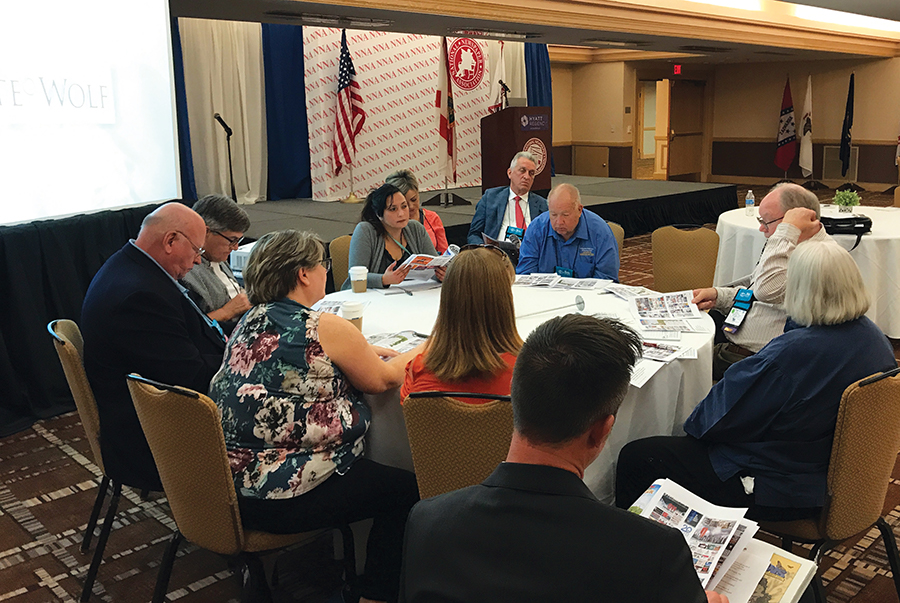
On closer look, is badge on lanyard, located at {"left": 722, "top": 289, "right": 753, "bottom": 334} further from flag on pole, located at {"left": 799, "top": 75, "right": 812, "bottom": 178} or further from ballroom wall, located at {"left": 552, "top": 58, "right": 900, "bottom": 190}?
flag on pole, located at {"left": 799, "top": 75, "right": 812, "bottom": 178}

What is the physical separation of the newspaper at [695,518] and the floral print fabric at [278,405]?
36.2 inches

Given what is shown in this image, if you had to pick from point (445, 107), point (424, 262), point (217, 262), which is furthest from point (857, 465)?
point (445, 107)

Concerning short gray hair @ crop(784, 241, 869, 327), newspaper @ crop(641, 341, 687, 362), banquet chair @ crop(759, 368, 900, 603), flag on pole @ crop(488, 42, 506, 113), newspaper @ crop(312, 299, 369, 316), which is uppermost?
flag on pole @ crop(488, 42, 506, 113)

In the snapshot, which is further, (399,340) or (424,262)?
(424,262)

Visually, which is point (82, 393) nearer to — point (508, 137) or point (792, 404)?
point (792, 404)

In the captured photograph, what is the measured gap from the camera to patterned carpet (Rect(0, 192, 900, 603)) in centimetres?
255

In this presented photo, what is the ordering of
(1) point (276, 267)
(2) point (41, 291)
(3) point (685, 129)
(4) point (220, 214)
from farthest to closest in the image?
(3) point (685, 129) → (2) point (41, 291) → (4) point (220, 214) → (1) point (276, 267)

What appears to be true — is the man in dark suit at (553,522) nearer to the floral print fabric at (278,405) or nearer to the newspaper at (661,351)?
the floral print fabric at (278,405)

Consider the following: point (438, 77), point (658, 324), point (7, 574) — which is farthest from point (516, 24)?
point (7, 574)

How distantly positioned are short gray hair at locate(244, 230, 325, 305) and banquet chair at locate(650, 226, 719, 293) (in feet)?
8.88

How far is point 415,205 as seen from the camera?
15.0 ft

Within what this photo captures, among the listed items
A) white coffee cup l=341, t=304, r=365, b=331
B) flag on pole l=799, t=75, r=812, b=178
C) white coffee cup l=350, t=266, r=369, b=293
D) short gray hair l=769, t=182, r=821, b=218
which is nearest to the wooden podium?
short gray hair l=769, t=182, r=821, b=218

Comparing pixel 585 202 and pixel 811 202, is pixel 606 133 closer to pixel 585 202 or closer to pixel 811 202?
→ pixel 585 202

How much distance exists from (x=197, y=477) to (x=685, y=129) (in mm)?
16728
